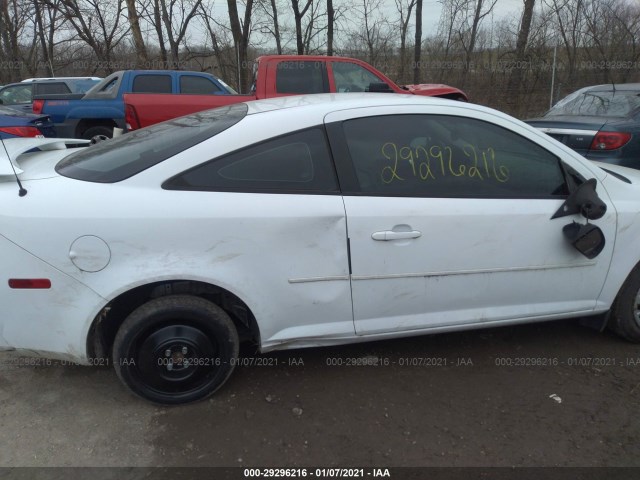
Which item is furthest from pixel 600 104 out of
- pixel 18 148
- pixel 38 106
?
pixel 38 106

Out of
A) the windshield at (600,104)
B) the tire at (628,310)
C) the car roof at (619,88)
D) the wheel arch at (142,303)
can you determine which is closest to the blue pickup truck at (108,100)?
the windshield at (600,104)

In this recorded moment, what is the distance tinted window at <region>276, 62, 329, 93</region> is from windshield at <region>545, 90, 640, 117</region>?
3488mm

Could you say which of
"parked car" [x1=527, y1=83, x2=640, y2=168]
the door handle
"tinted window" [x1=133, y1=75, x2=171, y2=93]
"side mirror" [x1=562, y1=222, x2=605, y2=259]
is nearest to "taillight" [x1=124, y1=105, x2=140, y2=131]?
"tinted window" [x1=133, y1=75, x2=171, y2=93]

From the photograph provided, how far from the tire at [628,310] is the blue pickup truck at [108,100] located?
775cm

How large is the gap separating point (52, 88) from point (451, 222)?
46.0 ft

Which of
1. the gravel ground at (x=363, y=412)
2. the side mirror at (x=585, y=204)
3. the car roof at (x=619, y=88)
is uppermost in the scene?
the car roof at (x=619, y=88)

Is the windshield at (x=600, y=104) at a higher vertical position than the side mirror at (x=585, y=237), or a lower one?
higher

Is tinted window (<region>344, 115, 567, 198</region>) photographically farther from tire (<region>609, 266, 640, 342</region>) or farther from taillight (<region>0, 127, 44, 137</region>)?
taillight (<region>0, 127, 44, 137</region>)

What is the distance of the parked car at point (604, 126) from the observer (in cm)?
523

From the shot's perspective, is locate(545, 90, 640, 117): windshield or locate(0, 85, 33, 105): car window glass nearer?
locate(545, 90, 640, 117): windshield

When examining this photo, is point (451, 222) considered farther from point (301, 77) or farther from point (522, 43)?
point (522, 43)

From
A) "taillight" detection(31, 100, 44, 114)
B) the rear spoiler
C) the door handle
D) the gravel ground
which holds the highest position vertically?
"taillight" detection(31, 100, 44, 114)

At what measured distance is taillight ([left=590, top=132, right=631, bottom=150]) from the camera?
520 centimetres

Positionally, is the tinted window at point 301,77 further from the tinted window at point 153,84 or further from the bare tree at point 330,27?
the bare tree at point 330,27
